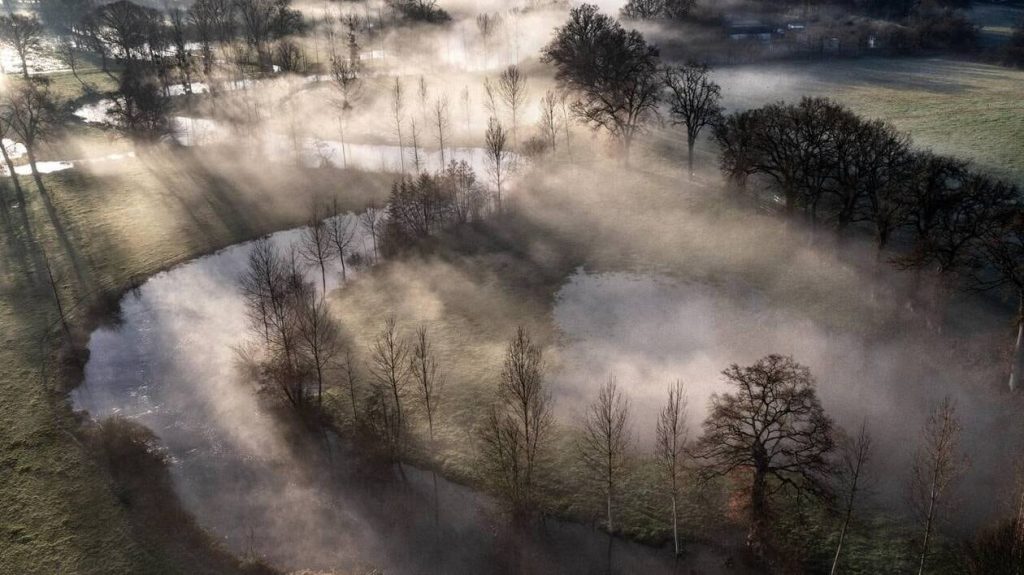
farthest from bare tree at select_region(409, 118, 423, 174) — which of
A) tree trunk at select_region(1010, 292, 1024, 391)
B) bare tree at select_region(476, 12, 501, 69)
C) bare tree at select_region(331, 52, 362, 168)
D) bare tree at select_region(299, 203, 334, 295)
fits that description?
tree trunk at select_region(1010, 292, 1024, 391)

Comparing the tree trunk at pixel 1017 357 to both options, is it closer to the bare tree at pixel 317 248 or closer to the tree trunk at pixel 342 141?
the bare tree at pixel 317 248

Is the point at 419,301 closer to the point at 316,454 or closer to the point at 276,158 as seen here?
the point at 316,454

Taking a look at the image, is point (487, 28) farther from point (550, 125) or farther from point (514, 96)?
point (550, 125)

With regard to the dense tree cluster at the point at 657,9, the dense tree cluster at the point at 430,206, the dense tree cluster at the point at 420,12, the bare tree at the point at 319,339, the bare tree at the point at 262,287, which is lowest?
the bare tree at the point at 319,339

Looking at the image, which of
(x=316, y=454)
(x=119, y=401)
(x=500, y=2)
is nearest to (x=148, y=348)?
(x=119, y=401)

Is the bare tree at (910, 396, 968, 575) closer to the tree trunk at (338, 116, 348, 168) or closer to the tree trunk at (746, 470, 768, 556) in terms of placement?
the tree trunk at (746, 470, 768, 556)

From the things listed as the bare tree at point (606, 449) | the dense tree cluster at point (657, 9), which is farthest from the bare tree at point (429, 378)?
the dense tree cluster at point (657, 9)
